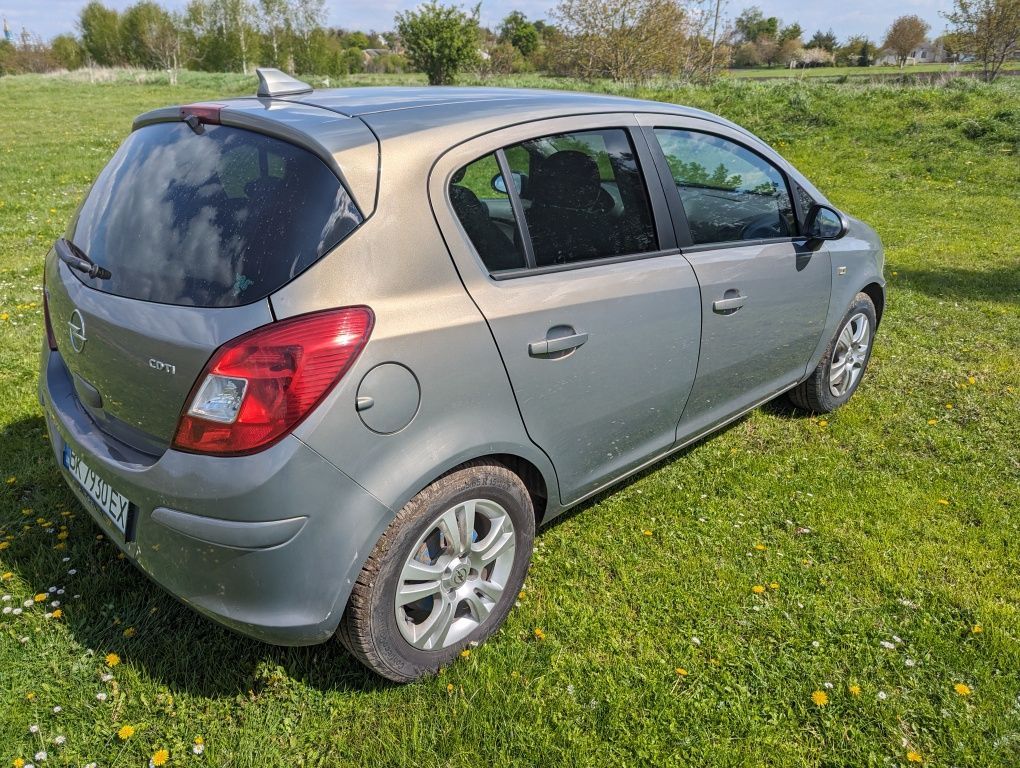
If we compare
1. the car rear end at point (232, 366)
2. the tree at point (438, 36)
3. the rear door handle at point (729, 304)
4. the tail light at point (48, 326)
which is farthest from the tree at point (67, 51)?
the rear door handle at point (729, 304)

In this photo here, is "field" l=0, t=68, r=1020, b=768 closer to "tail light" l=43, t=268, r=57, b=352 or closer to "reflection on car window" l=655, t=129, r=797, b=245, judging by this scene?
"tail light" l=43, t=268, r=57, b=352

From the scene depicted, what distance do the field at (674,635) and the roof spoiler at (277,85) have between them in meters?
1.88

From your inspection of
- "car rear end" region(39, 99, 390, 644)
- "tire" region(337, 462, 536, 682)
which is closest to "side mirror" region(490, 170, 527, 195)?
"car rear end" region(39, 99, 390, 644)

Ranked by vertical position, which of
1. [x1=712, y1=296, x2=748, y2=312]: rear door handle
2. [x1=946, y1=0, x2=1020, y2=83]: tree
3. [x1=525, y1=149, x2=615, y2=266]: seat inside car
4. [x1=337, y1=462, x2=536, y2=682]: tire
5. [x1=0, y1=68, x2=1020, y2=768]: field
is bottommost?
[x1=0, y1=68, x2=1020, y2=768]: field

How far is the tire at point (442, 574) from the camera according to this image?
83.6 inches

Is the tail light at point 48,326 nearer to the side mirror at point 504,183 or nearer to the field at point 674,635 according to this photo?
the field at point 674,635

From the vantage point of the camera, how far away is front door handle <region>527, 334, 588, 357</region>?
2.34 metres

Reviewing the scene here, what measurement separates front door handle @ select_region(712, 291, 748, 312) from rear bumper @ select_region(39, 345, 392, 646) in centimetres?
172

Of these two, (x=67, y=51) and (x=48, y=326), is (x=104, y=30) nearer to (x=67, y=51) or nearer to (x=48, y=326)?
(x=67, y=51)

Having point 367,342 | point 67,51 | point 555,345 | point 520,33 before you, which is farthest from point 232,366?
point 67,51

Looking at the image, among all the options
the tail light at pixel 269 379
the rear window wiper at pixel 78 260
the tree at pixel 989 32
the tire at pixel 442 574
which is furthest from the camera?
the tree at pixel 989 32

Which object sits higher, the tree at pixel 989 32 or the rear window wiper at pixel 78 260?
the tree at pixel 989 32

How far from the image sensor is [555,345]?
2.40 metres

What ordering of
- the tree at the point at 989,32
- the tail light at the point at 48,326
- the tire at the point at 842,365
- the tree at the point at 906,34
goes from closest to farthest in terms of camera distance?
Result: the tail light at the point at 48,326
the tire at the point at 842,365
the tree at the point at 989,32
the tree at the point at 906,34
